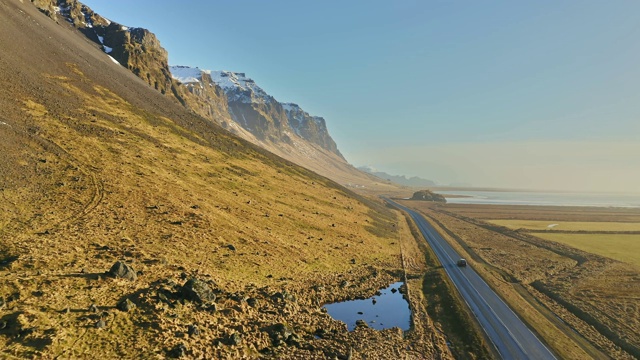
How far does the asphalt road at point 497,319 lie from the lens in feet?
105

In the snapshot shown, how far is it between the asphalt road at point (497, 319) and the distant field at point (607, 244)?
1891 inches

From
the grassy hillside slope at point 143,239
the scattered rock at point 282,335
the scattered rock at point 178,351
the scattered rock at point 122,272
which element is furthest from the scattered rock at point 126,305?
the scattered rock at point 282,335

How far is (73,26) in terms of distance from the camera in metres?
139

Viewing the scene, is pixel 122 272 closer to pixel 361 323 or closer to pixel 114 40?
pixel 361 323

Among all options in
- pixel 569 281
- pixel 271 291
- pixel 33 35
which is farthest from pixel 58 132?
pixel 569 281

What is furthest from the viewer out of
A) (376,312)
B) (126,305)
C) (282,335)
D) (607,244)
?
(607,244)

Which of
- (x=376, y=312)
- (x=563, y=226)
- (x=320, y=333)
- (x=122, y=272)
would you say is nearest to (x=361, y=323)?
(x=376, y=312)

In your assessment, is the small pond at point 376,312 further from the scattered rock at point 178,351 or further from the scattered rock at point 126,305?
the scattered rock at point 126,305

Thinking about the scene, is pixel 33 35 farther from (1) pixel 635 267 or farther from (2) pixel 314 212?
(1) pixel 635 267

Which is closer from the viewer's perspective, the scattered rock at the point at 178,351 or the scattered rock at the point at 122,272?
the scattered rock at the point at 178,351

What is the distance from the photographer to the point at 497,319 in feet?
128

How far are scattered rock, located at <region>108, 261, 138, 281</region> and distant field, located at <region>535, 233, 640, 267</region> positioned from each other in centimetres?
9921

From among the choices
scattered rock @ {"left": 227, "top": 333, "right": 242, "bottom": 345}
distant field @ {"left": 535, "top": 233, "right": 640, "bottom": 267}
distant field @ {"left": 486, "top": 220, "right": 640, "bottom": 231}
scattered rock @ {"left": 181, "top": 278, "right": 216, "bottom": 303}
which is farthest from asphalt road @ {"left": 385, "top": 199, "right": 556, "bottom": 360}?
distant field @ {"left": 486, "top": 220, "right": 640, "bottom": 231}

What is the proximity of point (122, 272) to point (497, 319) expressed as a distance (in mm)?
42681
